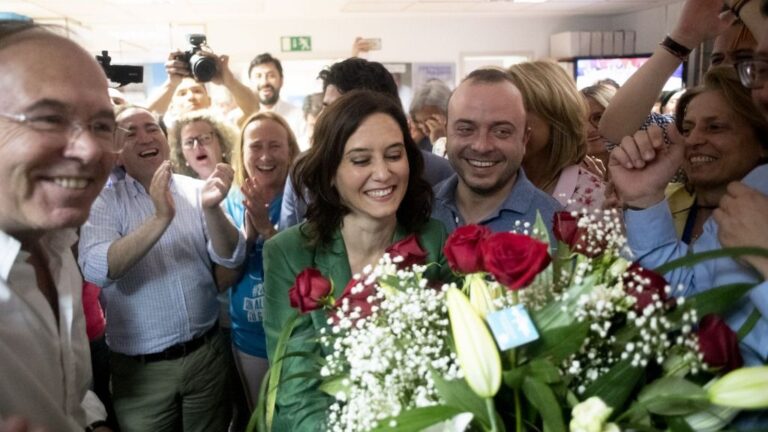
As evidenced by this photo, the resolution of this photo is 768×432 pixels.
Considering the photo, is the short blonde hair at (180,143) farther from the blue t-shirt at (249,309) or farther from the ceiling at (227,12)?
the ceiling at (227,12)

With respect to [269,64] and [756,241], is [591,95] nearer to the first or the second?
[756,241]

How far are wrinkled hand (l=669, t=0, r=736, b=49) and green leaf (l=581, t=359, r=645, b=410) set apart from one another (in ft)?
4.16

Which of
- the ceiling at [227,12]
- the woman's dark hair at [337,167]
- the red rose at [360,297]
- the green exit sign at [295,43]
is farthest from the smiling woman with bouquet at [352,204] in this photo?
the green exit sign at [295,43]

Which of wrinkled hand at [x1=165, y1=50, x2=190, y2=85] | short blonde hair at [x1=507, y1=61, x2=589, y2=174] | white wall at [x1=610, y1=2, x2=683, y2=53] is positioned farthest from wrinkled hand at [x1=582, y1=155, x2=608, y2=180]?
white wall at [x1=610, y1=2, x2=683, y2=53]

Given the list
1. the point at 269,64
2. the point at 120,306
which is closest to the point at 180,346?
the point at 120,306

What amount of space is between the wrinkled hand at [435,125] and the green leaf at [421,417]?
10.3ft

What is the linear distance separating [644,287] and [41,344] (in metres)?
0.95

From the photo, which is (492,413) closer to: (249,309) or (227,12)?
(249,309)

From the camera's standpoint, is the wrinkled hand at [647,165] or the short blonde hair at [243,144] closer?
the wrinkled hand at [647,165]

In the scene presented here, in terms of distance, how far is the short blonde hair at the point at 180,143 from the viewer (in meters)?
2.60

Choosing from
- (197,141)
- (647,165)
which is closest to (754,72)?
(647,165)

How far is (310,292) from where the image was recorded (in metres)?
0.86

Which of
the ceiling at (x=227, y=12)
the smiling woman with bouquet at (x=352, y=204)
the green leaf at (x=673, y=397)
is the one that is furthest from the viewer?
the ceiling at (x=227, y=12)

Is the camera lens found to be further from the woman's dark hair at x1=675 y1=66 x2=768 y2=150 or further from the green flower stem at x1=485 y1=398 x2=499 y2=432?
the green flower stem at x1=485 y1=398 x2=499 y2=432
